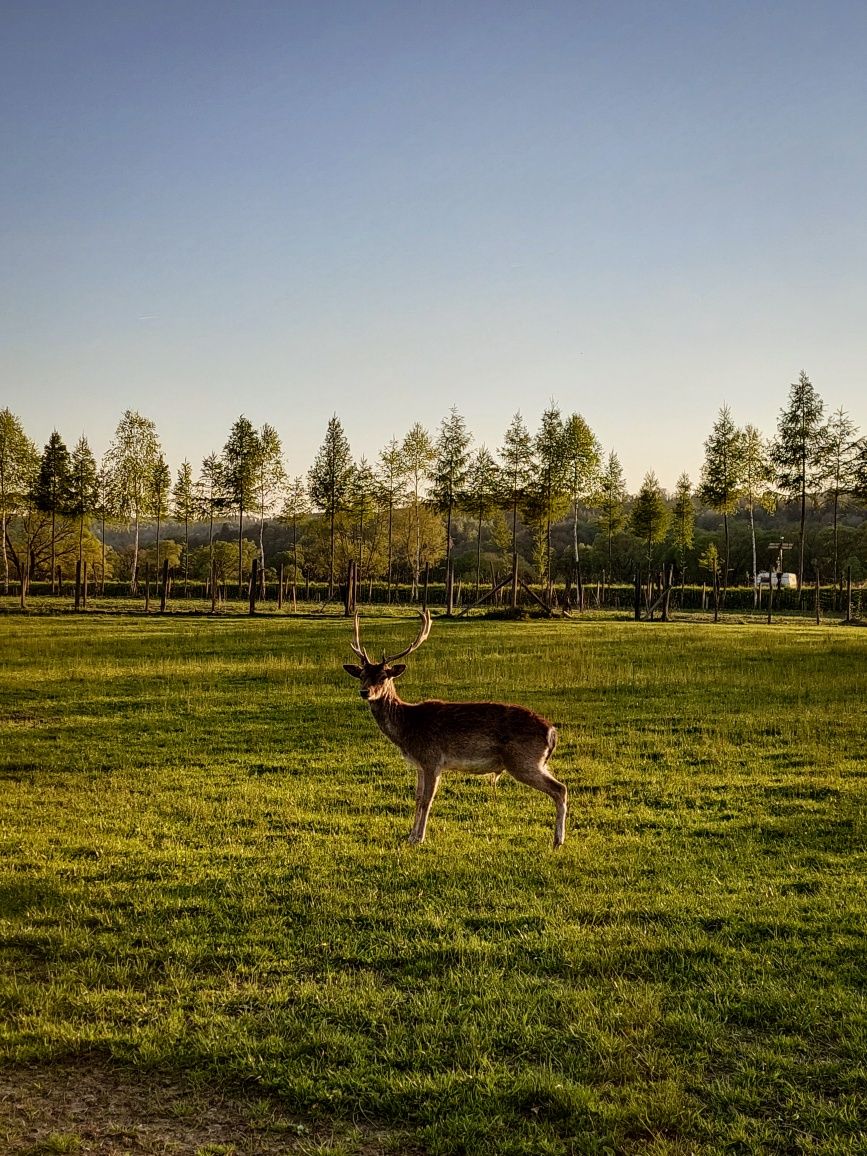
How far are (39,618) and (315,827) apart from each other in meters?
39.6

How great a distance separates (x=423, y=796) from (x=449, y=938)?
2403mm

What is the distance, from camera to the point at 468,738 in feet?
30.5

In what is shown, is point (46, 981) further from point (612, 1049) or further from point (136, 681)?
point (136, 681)

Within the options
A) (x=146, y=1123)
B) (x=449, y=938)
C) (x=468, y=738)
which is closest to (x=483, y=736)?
(x=468, y=738)

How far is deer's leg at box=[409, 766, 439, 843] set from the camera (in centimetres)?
953

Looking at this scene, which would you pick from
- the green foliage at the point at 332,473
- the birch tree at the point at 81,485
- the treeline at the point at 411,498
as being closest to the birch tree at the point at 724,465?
the treeline at the point at 411,498

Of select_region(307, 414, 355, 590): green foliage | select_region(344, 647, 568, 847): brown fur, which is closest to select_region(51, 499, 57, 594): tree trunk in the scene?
select_region(307, 414, 355, 590): green foliage

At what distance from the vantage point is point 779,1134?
15.5 feet

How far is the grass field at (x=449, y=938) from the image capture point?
5.08 metres

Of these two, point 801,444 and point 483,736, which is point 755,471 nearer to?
point 801,444

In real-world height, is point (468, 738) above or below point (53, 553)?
below

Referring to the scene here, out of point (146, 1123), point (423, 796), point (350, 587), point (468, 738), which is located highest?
point (350, 587)

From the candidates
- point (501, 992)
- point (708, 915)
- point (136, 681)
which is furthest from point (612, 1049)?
point (136, 681)

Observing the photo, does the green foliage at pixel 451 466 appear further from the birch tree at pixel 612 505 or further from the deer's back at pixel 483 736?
the deer's back at pixel 483 736
